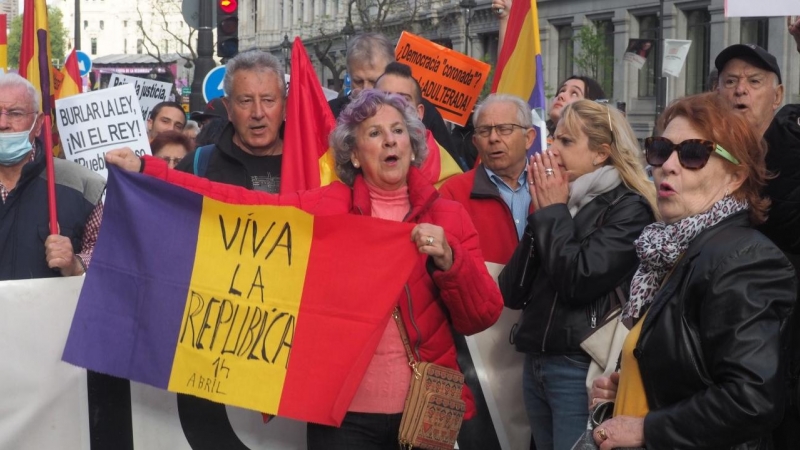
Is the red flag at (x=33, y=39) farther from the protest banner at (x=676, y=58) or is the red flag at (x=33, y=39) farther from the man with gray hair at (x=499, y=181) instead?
the protest banner at (x=676, y=58)

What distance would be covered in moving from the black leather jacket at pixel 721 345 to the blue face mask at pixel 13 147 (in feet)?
10.3

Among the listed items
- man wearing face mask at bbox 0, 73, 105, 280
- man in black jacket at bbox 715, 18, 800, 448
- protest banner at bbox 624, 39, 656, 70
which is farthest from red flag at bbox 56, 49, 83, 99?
protest banner at bbox 624, 39, 656, 70

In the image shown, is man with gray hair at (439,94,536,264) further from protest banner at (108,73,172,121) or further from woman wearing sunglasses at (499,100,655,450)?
protest banner at (108,73,172,121)

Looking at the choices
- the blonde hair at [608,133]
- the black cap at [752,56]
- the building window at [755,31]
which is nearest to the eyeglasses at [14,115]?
the blonde hair at [608,133]

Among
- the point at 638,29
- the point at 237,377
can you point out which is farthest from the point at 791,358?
the point at 638,29

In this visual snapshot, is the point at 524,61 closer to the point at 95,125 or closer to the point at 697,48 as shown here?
the point at 95,125

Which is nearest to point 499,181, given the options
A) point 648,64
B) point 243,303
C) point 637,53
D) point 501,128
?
point 501,128

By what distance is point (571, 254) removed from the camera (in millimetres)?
4586

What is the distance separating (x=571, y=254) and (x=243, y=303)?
1287 mm

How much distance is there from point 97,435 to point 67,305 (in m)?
0.57

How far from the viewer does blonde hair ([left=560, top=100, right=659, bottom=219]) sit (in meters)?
4.92

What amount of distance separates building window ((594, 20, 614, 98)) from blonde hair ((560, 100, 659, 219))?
1320 inches

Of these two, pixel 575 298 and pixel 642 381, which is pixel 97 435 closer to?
pixel 575 298

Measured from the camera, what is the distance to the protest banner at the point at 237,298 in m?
4.38
